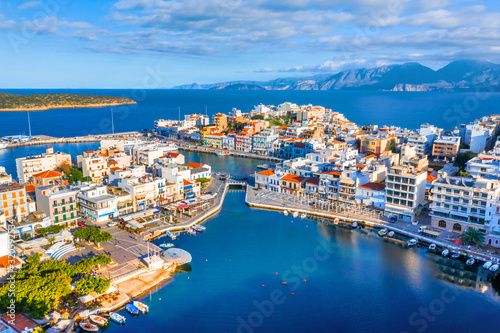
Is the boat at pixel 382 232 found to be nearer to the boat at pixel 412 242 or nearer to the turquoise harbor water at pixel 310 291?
the turquoise harbor water at pixel 310 291

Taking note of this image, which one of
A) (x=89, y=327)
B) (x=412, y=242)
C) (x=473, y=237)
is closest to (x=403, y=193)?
(x=412, y=242)

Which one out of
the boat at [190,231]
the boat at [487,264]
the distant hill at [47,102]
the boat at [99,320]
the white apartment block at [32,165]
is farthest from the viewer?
the distant hill at [47,102]

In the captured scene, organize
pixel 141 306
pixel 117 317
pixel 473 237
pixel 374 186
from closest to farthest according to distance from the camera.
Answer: pixel 117 317 → pixel 141 306 → pixel 473 237 → pixel 374 186

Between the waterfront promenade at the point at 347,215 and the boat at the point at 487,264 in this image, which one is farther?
the waterfront promenade at the point at 347,215

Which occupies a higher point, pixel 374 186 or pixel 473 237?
pixel 374 186

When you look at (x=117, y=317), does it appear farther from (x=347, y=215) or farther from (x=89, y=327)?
(x=347, y=215)

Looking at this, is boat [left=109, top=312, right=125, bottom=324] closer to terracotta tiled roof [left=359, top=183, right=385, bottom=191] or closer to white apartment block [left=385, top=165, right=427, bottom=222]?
white apartment block [left=385, top=165, right=427, bottom=222]

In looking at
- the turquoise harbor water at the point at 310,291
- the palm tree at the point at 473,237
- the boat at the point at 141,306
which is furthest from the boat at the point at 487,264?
the boat at the point at 141,306
